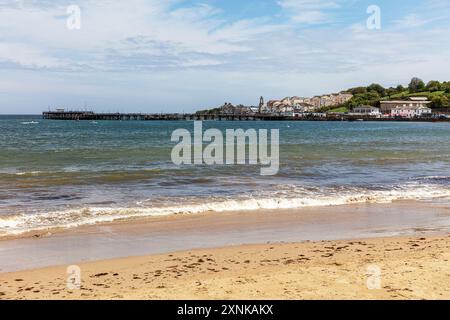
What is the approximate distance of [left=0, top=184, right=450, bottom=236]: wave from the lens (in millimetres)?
11969

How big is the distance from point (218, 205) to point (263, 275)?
274 inches

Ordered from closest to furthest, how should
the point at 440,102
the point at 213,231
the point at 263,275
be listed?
the point at 263,275 → the point at 213,231 → the point at 440,102

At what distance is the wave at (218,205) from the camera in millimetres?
11969

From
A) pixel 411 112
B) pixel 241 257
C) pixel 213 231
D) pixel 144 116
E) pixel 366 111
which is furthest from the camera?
pixel 366 111

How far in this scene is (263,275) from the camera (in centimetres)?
759

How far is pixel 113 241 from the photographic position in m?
10.3

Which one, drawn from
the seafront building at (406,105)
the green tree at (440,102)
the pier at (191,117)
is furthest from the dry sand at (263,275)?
the green tree at (440,102)

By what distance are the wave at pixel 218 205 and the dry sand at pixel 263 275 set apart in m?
3.82

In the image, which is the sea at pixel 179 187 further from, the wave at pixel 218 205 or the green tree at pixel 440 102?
the green tree at pixel 440 102

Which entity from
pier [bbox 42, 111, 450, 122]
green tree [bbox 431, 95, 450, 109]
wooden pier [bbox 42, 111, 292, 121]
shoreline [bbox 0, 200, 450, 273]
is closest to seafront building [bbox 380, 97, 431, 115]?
green tree [bbox 431, 95, 450, 109]

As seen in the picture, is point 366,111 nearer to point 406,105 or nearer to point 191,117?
point 406,105

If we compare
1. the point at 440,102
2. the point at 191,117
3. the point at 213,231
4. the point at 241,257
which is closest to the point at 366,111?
the point at 440,102

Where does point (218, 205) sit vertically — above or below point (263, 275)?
below
